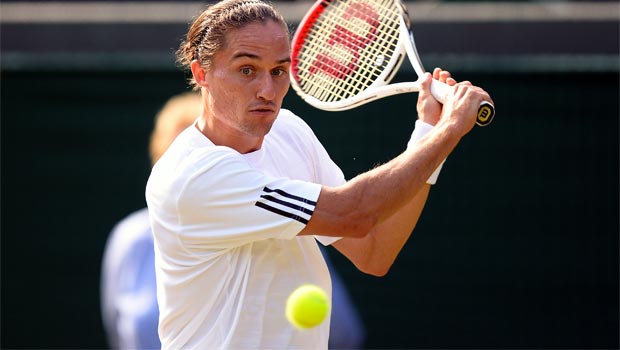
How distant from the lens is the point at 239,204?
2658 millimetres

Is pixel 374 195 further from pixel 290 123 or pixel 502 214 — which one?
pixel 502 214

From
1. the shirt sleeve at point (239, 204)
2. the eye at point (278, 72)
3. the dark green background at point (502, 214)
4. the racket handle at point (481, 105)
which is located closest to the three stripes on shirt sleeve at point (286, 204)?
the shirt sleeve at point (239, 204)

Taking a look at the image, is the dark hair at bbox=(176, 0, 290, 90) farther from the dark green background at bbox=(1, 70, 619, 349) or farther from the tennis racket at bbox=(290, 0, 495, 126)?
the dark green background at bbox=(1, 70, 619, 349)

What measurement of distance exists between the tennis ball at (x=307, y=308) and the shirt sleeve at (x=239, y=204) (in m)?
0.15

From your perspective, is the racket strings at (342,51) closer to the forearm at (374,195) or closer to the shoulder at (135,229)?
the forearm at (374,195)

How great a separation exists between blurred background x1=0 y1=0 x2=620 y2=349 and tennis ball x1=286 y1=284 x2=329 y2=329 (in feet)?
9.92

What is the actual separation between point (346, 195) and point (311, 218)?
102mm

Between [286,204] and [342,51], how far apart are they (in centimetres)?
86

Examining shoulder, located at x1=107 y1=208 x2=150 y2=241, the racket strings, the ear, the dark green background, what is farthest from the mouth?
the dark green background

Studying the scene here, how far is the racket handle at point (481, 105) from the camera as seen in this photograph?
272 cm

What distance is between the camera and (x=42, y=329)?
20.1 feet

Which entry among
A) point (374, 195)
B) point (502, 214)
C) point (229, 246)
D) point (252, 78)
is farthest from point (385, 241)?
point (502, 214)

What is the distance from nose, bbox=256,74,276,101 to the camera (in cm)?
275

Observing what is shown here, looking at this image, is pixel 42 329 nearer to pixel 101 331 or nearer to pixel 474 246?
pixel 101 331
